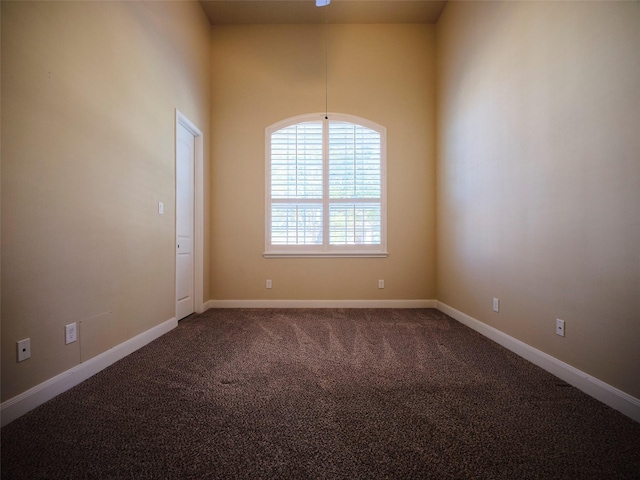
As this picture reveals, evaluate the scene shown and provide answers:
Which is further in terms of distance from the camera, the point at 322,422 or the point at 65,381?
the point at 65,381

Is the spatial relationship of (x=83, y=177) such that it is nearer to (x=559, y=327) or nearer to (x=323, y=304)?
(x=323, y=304)

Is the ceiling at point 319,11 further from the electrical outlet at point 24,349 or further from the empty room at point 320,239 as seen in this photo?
the electrical outlet at point 24,349

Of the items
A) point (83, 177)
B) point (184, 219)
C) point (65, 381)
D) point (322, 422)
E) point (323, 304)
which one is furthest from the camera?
point (323, 304)

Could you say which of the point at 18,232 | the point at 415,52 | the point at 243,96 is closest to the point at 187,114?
the point at 243,96

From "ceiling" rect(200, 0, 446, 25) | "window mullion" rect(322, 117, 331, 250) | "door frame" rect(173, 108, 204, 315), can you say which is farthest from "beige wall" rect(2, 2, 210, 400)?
"window mullion" rect(322, 117, 331, 250)

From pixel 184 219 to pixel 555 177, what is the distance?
3.32m

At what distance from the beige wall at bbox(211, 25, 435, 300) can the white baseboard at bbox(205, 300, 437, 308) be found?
65mm

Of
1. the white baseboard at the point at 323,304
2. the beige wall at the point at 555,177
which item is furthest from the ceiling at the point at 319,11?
the white baseboard at the point at 323,304

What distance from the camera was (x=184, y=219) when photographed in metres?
3.30

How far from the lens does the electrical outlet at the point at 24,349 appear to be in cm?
142

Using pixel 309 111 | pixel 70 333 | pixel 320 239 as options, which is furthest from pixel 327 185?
pixel 70 333

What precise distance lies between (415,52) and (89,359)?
459cm

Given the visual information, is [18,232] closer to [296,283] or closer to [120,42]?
[120,42]

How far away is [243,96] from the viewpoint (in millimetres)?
3865
